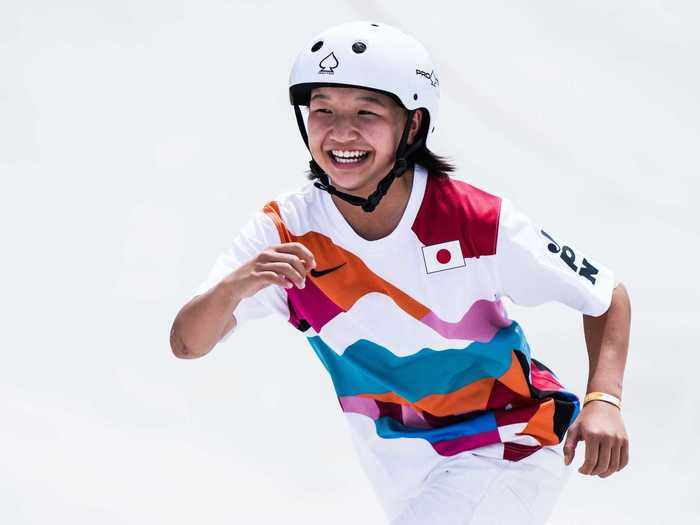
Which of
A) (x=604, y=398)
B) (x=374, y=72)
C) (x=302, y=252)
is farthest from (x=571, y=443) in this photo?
(x=374, y=72)

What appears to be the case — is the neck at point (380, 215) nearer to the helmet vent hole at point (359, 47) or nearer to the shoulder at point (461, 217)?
the shoulder at point (461, 217)

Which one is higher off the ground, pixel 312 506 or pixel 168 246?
pixel 168 246

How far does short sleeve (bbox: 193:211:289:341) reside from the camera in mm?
3473

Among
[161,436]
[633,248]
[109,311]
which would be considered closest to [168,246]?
[109,311]

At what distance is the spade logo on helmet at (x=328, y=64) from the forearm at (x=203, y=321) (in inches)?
30.1

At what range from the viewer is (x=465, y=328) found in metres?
3.49

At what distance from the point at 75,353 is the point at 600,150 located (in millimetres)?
3891

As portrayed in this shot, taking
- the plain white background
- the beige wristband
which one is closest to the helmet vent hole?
the beige wristband

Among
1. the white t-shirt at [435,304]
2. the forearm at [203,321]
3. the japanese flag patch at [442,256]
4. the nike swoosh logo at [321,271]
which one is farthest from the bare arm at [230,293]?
the japanese flag patch at [442,256]

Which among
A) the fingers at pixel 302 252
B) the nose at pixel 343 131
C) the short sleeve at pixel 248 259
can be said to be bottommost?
the fingers at pixel 302 252

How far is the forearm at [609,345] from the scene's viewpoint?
3.27 meters

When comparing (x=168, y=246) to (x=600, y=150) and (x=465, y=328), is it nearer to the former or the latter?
(x=600, y=150)

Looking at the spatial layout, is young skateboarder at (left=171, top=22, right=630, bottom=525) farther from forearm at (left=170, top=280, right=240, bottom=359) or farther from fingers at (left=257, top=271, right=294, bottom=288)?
fingers at (left=257, top=271, right=294, bottom=288)

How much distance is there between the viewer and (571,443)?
120 inches
